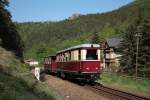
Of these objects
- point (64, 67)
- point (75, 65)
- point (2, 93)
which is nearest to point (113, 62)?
point (64, 67)

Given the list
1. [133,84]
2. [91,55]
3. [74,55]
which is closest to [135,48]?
[133,84]

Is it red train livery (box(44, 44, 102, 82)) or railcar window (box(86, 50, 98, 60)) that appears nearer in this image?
red train livery (box(44, 44, 102, 82))

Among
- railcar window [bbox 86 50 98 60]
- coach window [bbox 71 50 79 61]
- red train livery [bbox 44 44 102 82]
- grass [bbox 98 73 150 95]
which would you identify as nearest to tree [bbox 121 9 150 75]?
grass [bbox 98 73 150 95]

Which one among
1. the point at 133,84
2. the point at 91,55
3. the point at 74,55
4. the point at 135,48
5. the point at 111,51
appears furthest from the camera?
the point at 111,51

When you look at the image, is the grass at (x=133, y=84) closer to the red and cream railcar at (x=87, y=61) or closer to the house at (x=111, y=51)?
the red and cream railcar at (x=87, y=61)

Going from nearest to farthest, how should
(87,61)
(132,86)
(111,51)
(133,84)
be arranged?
1. (87,61)
2. (132,86)
3. (133,84)
4. (111,51)

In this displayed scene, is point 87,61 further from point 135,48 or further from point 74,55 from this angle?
point 135,48

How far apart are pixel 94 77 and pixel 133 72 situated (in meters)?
23.9

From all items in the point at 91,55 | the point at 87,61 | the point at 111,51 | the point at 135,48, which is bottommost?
the point at 87,61

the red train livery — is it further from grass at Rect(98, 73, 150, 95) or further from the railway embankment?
grass at Rect(98, 73, 150, 95)

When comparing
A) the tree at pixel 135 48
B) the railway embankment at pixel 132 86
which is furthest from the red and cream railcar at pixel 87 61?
the tree at pixel 135 48

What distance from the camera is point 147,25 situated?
49.3 meters

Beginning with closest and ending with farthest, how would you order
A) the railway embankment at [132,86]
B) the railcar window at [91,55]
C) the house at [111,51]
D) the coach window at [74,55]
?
the railway embankment at [132,86]
the railcar window at [91,55]
the coach window at [74,55]
the house at [111,51]

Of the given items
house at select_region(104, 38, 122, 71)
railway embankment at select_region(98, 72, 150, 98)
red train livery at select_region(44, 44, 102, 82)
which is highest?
house at select_region(104, 38, 122, 71)
